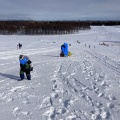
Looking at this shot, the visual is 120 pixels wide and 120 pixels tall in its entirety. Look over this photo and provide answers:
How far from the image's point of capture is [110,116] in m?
5.47

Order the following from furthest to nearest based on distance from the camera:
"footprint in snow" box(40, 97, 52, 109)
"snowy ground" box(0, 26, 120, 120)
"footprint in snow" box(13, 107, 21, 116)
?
"footprint in snow" box(40, 97, 52, 109) → "footprint in snow" box(13, 107, 21, 116) → "snowy ground" box(0, 26, 120, 120)

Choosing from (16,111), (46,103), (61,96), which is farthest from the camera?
(61,96)

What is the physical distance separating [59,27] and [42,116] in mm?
82949

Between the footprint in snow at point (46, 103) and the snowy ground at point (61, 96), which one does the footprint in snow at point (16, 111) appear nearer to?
the snowy ground at point (61, 96)

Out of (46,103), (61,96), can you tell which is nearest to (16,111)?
(46,103)

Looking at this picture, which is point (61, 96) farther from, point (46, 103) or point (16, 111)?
point (16, 111)

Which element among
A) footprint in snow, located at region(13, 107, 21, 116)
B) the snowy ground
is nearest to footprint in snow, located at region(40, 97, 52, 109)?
the snowy ground

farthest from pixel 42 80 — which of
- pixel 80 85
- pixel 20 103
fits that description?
pixel 20 103

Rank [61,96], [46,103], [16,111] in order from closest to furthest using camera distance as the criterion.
A: 1. [16,111]
2. [46,103]
3. [61,96]

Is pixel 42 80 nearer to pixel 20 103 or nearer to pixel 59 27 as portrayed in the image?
pixel 20 103

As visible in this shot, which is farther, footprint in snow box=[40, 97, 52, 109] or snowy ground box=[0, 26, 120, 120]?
footprint in snow box=[40, 97, 52, 109]

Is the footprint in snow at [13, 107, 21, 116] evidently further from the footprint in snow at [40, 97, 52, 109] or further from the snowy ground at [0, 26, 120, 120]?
the footprint in snow at [40, 97, 52, 109]

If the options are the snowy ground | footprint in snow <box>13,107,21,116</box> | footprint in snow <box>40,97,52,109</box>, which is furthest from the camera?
footprint in snow <box>40,97,52,109</box>

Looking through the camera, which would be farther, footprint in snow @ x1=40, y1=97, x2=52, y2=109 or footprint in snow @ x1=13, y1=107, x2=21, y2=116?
footprint in snow @ x1=40, y1=97, x2=52, y2=109
